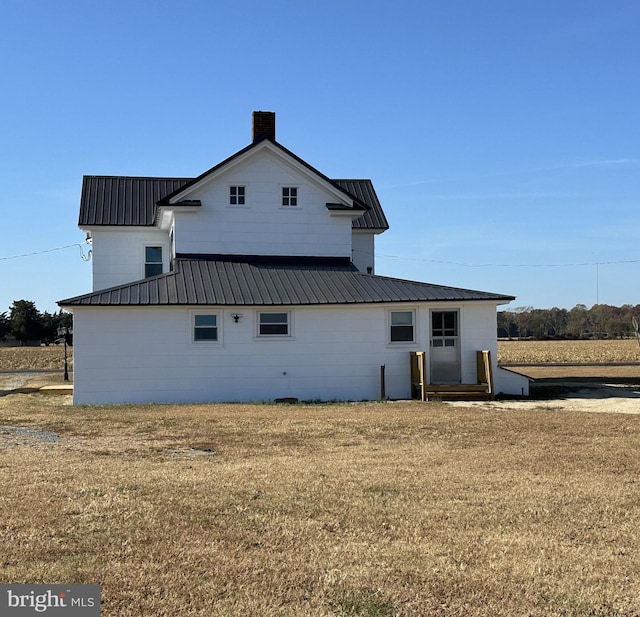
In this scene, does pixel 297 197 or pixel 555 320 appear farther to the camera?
pixel 555 320

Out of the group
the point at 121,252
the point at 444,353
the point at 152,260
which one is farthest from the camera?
the point at 152,260

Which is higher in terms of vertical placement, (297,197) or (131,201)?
(131,201)

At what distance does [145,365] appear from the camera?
69.1ft

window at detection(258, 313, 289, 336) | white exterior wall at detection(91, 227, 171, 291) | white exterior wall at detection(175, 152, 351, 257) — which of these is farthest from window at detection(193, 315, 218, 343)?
white exterior wall at detection(91, 227, 171, 291)

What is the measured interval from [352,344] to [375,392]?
153cm

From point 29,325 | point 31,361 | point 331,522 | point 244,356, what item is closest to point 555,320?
point 29,325

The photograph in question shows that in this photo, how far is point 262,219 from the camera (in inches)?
990

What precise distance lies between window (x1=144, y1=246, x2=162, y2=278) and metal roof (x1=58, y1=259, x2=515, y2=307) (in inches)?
169

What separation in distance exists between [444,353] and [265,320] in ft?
17.7

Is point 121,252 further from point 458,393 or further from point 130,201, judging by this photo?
point 458,393

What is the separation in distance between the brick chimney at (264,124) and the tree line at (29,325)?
74.3 metres

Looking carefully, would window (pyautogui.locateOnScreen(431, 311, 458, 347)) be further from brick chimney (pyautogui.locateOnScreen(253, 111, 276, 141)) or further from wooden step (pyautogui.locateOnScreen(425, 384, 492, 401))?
brick chimney (pyautogui.locateOnScreen(253, 111, 276, 141))

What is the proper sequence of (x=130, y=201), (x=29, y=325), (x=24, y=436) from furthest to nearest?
(x=29, y=325) → (x=130, y=201) → (x=24, y=436)

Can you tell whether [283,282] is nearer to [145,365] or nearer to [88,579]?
[145,365]
